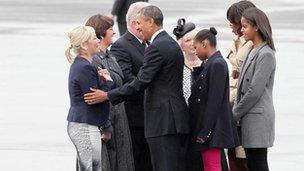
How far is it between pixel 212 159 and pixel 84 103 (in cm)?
111

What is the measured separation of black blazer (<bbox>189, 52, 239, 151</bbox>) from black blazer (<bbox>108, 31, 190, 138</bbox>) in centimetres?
14

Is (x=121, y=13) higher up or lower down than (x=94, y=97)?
lower down

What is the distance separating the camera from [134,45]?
10.1 m

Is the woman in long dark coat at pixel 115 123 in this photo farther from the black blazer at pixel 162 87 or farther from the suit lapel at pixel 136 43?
the suit lapel at pixel 136 43

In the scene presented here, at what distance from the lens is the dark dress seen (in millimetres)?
9539

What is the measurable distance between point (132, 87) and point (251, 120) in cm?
100

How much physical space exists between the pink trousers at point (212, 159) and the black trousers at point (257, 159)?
0.29 metres

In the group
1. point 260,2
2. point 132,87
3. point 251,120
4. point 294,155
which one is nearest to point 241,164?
point 251,120

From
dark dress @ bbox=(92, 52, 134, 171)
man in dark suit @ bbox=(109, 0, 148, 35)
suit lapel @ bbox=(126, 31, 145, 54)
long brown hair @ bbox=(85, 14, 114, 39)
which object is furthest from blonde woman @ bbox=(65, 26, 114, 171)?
man in dark suit @ bbox=(109, 0, 148, 35)

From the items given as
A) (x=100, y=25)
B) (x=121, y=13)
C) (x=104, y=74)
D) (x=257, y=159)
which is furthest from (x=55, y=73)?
(x=257, y=159)

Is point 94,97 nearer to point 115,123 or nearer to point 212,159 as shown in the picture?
point 115,123

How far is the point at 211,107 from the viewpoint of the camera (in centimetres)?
922

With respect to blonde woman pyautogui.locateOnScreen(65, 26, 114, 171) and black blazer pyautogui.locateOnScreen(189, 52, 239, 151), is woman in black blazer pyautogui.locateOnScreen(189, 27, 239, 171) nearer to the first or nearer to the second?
black blazer pyautogui.locateOnScreen(189, 52, 239, 151)

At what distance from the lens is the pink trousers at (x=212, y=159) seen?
30.7 ft
